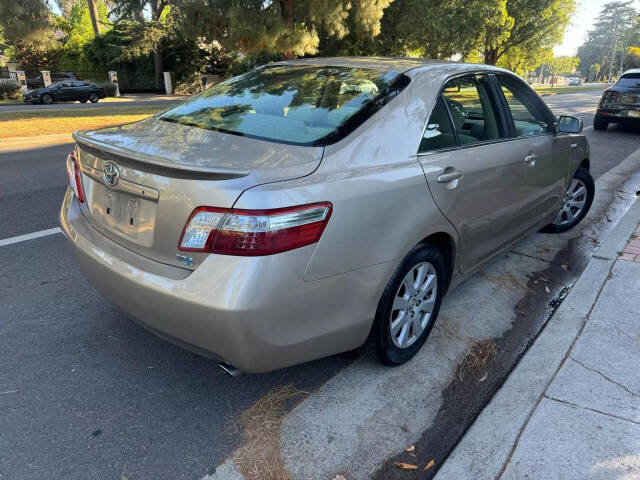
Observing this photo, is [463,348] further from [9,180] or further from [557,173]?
[9,180]

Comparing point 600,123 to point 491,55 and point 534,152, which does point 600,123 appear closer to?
point 534,152

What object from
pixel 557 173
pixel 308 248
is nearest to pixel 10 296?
pixel 308 248

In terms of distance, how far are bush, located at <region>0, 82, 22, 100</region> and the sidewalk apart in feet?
107

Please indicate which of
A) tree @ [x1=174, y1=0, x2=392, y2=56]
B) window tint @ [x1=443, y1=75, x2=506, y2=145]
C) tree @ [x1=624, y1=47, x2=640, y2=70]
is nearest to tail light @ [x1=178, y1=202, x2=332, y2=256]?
window tint @ [x1=443, y1=75, x2=506, y2=145]

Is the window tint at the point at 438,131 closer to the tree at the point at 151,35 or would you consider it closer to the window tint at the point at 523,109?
the window tint at the point at 523,109

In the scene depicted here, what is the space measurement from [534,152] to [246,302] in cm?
277

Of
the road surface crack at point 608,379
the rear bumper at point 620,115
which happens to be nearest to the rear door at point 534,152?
the road surface crack at point 608,379

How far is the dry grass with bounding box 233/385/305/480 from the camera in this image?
85.3 inches

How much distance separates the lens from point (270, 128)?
2.65 meters

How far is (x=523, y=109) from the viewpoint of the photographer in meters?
3.95

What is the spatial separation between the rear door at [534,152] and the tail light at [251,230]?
2093 mm

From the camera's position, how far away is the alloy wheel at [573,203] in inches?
200

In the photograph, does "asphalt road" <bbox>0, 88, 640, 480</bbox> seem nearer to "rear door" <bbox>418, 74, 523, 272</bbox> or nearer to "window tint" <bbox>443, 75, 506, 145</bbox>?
"rear door" <bbox>418, 74, 523, 272</bbox>

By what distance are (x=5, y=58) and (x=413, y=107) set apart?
47.3 m
